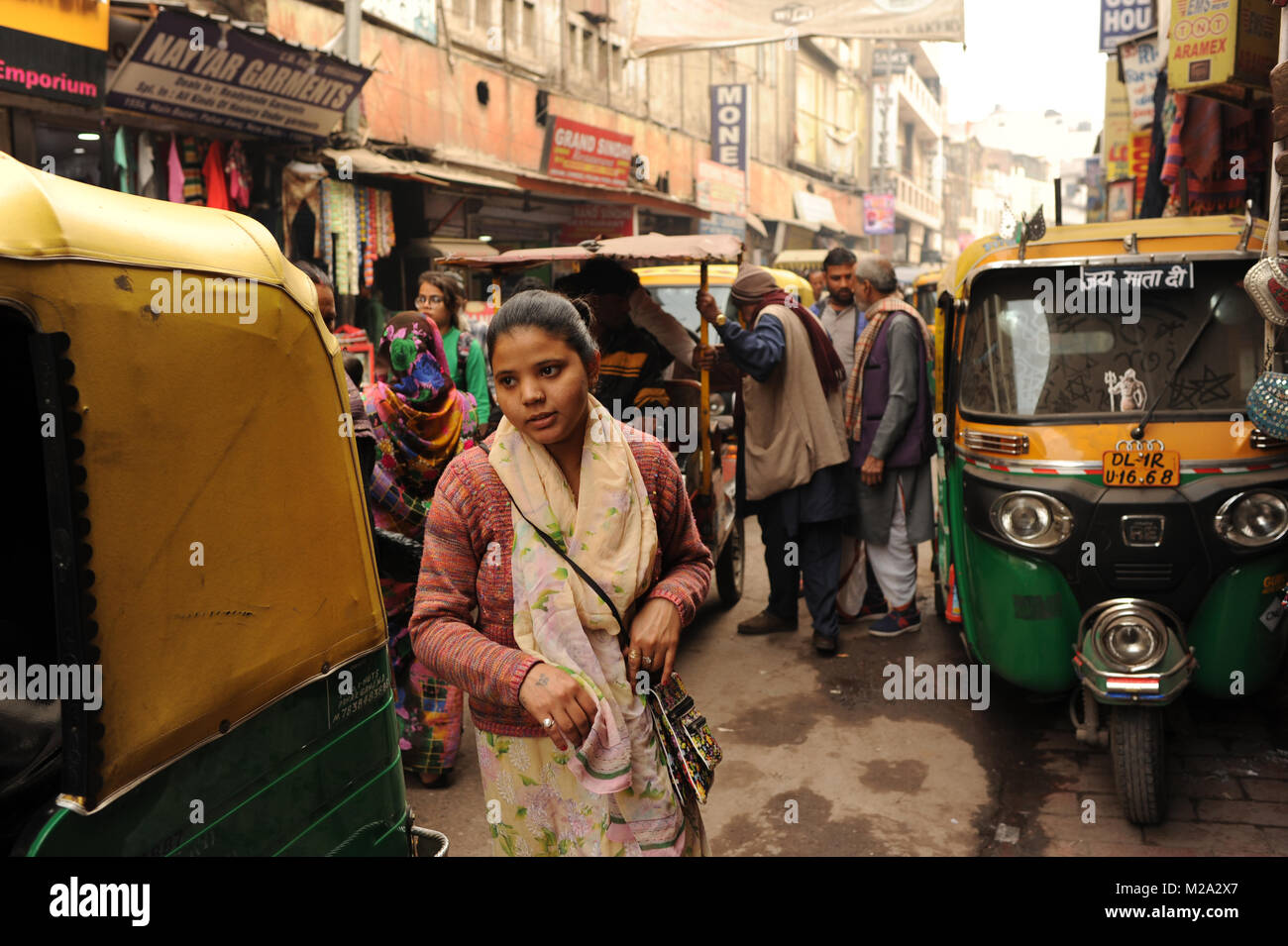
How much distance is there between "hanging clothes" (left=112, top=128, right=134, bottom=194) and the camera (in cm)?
846

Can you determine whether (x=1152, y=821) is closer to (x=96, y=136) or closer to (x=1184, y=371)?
(x=1184, y=371)

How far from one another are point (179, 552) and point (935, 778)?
3439mm

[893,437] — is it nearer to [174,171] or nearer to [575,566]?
[575,566]

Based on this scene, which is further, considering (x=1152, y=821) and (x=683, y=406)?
(x=683, y=406)

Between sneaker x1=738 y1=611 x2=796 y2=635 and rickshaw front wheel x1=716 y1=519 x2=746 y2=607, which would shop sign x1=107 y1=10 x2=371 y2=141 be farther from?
sneaker x1=738 y1=611 x2=796 y2=635

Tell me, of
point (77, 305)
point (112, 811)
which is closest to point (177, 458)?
point (77, 305)

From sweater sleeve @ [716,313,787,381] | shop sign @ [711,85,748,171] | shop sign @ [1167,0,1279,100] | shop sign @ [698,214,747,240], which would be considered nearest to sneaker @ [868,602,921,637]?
sweater sleeve @ [716,313,787,381]

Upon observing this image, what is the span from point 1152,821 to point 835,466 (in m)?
2.54

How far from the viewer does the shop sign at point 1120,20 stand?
10781mm

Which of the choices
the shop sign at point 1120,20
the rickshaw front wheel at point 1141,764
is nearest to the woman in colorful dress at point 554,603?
the rickshaw front wheel at point 1141,764

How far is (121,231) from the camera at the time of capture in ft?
5.32

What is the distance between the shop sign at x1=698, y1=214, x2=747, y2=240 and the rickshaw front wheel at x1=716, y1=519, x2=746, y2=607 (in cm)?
1550

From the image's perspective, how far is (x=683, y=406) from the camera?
6.39 metres

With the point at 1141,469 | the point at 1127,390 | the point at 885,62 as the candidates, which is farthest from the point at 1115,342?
the point at 885,62
